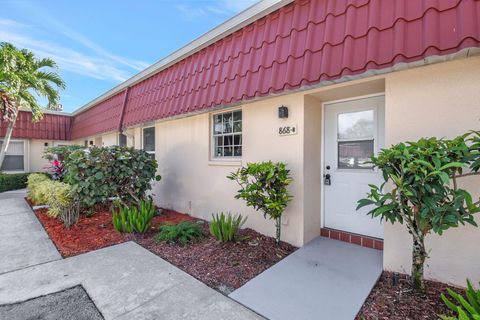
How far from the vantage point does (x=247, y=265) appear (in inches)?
134

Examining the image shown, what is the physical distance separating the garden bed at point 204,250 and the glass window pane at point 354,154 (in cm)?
177

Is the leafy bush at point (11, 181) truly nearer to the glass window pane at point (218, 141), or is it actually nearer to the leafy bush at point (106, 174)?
the leafy bush at point (106, 174)

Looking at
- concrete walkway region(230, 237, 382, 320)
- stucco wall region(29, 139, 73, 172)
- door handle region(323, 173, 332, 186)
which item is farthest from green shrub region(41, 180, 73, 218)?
stucco wall region(29, 139, 73, 172)

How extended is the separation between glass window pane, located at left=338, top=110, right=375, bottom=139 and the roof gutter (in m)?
2.16

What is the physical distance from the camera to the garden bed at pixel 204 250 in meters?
3.20

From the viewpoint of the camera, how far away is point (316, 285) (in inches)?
113

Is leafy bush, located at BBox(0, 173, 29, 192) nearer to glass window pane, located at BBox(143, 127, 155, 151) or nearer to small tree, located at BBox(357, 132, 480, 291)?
glass window pane, located at BBox(143, 127, 155, 151)

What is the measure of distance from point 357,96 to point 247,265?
3286 mm

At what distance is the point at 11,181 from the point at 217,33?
12.2 metres

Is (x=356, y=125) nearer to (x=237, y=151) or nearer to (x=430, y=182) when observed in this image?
(x=430, y=182)

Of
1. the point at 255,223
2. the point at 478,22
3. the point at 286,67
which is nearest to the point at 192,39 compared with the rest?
the point at 286,67

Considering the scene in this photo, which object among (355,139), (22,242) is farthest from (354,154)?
(22,242)

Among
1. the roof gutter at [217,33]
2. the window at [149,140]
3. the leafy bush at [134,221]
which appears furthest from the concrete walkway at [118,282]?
the roof gutter at [217,33]

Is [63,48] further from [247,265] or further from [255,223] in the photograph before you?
[247,265]
